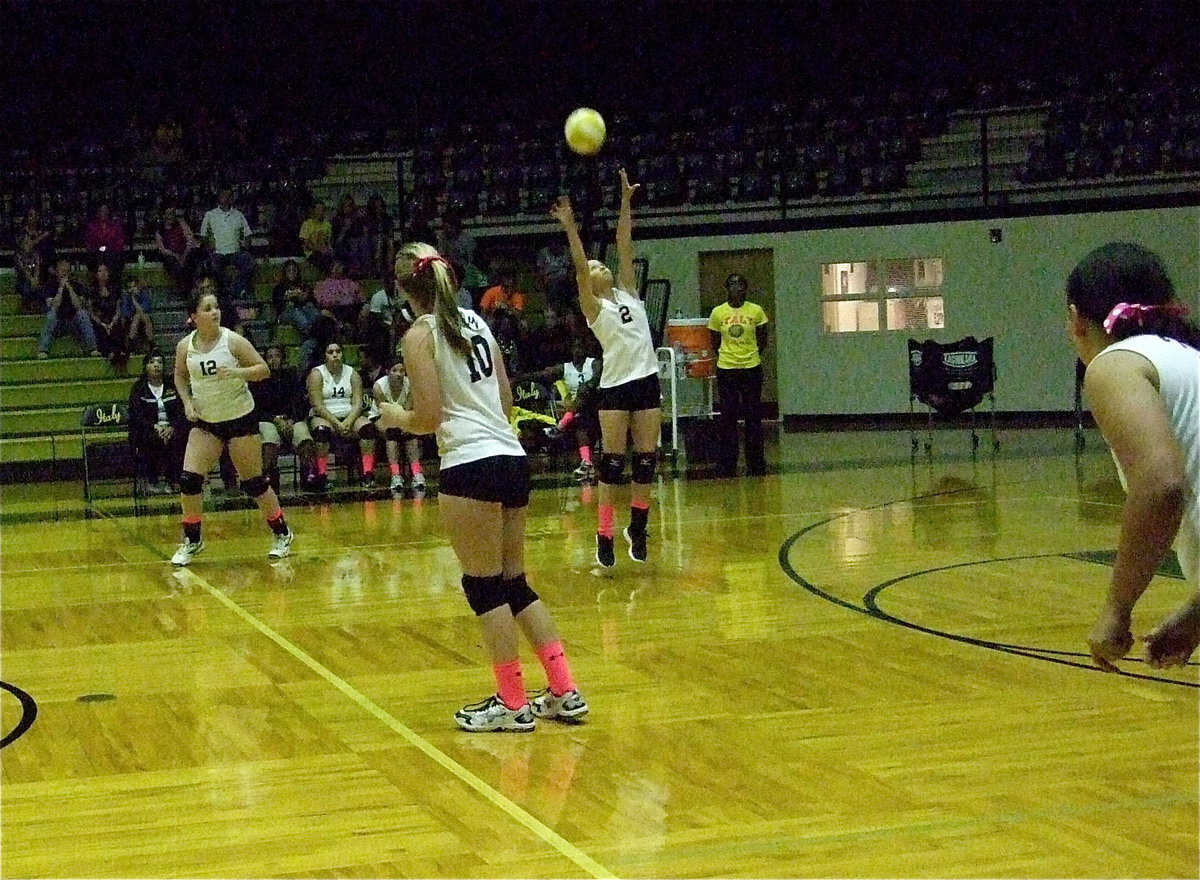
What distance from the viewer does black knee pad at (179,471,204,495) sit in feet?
39.3

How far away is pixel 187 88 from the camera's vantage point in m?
26.0

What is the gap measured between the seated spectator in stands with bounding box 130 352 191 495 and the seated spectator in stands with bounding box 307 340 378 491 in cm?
138

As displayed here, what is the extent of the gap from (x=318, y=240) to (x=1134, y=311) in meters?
19.9

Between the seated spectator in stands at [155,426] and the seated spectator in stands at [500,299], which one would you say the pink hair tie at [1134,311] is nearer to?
the seated spectator in stands at [155,426]

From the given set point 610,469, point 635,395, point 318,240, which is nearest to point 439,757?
point 635,395

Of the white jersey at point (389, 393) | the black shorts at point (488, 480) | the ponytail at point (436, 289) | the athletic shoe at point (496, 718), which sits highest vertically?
the ponytail at point (436, 289)

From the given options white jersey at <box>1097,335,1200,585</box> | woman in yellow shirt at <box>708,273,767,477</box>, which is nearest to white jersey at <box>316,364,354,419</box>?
woman in yellow shirt at <box>708,273,767,477</box>

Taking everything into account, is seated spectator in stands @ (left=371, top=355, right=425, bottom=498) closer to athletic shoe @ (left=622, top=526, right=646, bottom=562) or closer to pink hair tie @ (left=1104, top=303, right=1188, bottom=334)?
athletic shoe @ (left=622, top=526, right=646, bottom=562)

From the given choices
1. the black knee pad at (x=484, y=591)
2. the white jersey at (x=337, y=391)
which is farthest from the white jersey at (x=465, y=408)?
the white jersey at (x=337, y=391)

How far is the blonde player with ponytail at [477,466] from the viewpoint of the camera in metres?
6.49

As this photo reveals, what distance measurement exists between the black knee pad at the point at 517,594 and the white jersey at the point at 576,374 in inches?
441

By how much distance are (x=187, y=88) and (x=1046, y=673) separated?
21.7 metres

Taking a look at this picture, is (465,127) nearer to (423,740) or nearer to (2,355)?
(2,355)

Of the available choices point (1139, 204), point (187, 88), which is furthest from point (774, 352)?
point (187, 88)
